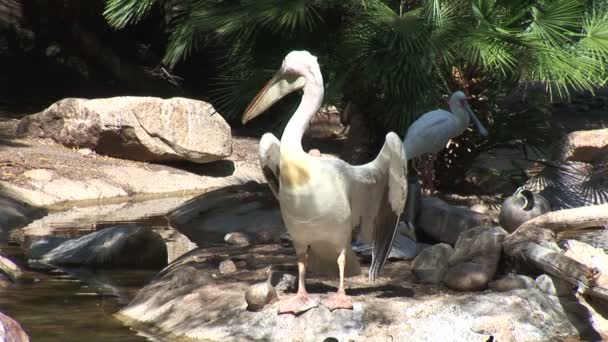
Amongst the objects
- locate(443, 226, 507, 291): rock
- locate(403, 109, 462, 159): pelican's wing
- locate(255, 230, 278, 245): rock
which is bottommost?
locate(255, 230, 278, 245): rock

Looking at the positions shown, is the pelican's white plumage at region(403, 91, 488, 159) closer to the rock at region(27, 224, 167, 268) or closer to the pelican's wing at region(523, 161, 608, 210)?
the pelican's wing at region(523, 161, 608, 210)

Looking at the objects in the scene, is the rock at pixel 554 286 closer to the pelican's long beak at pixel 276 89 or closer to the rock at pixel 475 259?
the rock at pixel 475 259

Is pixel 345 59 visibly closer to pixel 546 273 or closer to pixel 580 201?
pixel 580 201

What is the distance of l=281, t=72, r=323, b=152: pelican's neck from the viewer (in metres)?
5.86

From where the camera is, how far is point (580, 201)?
9.44 metres

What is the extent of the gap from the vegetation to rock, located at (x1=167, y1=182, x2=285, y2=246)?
0.92 metres

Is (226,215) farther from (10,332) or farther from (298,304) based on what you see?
(10,332)

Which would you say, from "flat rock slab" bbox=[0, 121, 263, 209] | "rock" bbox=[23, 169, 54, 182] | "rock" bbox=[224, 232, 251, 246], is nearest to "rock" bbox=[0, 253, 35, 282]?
"rock" bbox=[224, 232, 251, 246]

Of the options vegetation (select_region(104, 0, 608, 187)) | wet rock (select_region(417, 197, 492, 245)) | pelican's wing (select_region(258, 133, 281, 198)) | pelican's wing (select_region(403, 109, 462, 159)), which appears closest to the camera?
pelican's wing (select_region(258, 133, 281, 198))

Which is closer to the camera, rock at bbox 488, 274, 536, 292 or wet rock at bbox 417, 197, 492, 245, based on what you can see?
rock at bbox 488, 274, 536, 292

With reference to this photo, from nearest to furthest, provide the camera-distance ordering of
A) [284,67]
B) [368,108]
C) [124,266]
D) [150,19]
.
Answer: [284,67]
[124,266]
[368,108]
[150,19]

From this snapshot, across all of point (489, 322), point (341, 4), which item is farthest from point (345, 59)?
point (489, 322)

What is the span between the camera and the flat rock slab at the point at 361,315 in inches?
225

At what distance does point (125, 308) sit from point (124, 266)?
154cm
